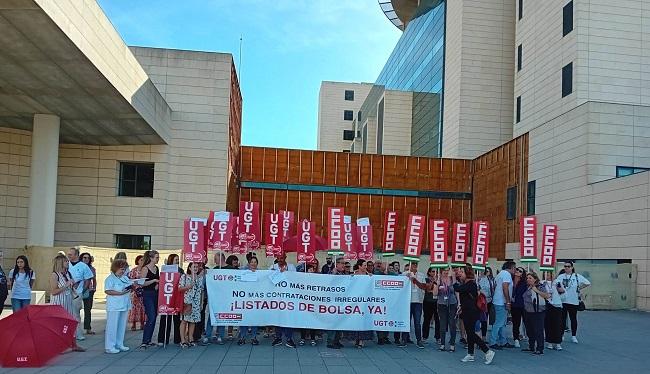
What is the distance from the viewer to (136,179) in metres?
28.8

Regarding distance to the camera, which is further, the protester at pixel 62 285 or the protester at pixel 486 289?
the protester at pixel 486 289

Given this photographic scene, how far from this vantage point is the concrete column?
22875 millimetres

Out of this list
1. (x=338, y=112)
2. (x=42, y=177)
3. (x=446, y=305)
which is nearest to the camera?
(x=446, y=305)

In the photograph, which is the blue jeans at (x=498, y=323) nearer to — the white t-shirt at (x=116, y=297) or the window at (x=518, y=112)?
the white t-shirt at (x=116, y=297)

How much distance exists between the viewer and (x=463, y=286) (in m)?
11.1

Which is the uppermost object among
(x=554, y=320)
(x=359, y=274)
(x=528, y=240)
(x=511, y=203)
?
(x=511, y=203)

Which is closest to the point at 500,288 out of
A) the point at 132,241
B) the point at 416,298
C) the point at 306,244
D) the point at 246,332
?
the point at 416,298

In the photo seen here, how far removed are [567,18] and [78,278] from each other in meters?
29.3

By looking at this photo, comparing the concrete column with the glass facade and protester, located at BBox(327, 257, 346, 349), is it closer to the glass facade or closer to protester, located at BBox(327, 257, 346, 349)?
protester, located at BBox(327, 257, 346, 349)

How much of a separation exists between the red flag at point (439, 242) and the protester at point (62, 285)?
719cm

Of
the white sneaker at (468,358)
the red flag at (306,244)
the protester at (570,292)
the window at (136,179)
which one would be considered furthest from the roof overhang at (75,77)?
the protester at (570,292)

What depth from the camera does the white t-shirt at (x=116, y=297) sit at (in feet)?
35.4

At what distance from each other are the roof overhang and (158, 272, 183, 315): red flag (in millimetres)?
6667

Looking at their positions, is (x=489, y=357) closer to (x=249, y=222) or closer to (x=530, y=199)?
(x=249, y=222)
